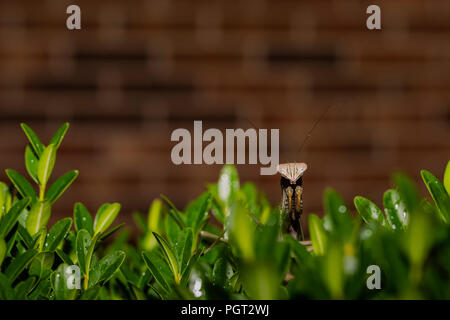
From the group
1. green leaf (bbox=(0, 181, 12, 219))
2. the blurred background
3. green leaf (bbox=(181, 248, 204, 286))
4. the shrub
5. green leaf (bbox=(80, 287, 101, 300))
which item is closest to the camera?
the shrub

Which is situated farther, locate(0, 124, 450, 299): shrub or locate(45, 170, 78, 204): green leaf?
locate(45, 170, 78, 204): green leaf

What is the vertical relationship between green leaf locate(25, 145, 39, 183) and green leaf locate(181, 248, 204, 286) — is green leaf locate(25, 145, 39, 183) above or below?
above

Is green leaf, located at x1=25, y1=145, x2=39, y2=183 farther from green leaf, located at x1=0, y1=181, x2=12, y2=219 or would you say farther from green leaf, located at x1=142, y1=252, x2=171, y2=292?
green leaf, located at x1=142, y1=252, x2=171, y2=292

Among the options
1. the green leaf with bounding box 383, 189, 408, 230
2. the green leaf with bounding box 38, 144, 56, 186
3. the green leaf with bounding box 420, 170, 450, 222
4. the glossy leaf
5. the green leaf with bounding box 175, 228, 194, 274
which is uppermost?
the green leaf with bounding box 38, 144, 56, 186

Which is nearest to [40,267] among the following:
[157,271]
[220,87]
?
[157,271]

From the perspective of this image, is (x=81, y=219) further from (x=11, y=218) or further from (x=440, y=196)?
(x=440, y=196)

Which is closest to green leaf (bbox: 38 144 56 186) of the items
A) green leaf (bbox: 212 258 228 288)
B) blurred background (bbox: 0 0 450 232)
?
green leaf (bbox: 212 258 228 288)
